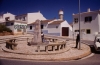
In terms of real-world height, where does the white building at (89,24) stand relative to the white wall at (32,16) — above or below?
below

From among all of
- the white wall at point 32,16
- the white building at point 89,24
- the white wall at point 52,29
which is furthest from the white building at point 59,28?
the white wall at point 32,16

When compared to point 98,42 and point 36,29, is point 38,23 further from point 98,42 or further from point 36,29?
point 98,42

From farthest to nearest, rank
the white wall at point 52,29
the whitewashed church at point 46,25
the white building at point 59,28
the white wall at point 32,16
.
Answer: the white wall at point 32,16 → the white wall at point 52,29 → the whitewashed church at point 46,25 → the white building at point 59,28

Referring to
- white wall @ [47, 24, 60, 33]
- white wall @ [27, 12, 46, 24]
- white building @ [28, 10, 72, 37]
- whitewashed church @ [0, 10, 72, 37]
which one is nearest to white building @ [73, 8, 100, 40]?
white building @ [28, 10, 72, 37]

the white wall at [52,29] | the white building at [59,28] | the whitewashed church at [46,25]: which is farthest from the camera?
the white wall at [52,29]

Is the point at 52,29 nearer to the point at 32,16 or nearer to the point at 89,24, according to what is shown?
the point at 32,16

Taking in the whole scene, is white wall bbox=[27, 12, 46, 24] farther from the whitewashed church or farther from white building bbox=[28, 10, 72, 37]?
white building bbox=[28, 10, 72, 37]

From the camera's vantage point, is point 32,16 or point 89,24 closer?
point 89,24

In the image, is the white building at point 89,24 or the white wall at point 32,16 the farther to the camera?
the white wall at point 32,16

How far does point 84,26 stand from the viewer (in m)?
27.8

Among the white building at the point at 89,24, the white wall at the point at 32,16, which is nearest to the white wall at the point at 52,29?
the white building at the point at 89,24

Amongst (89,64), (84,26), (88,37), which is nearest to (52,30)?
(84,26)

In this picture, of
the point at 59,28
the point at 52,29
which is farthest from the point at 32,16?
the point at 59,28

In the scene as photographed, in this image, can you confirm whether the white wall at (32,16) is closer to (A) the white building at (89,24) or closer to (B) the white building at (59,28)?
(B) the white building at (59,28)
